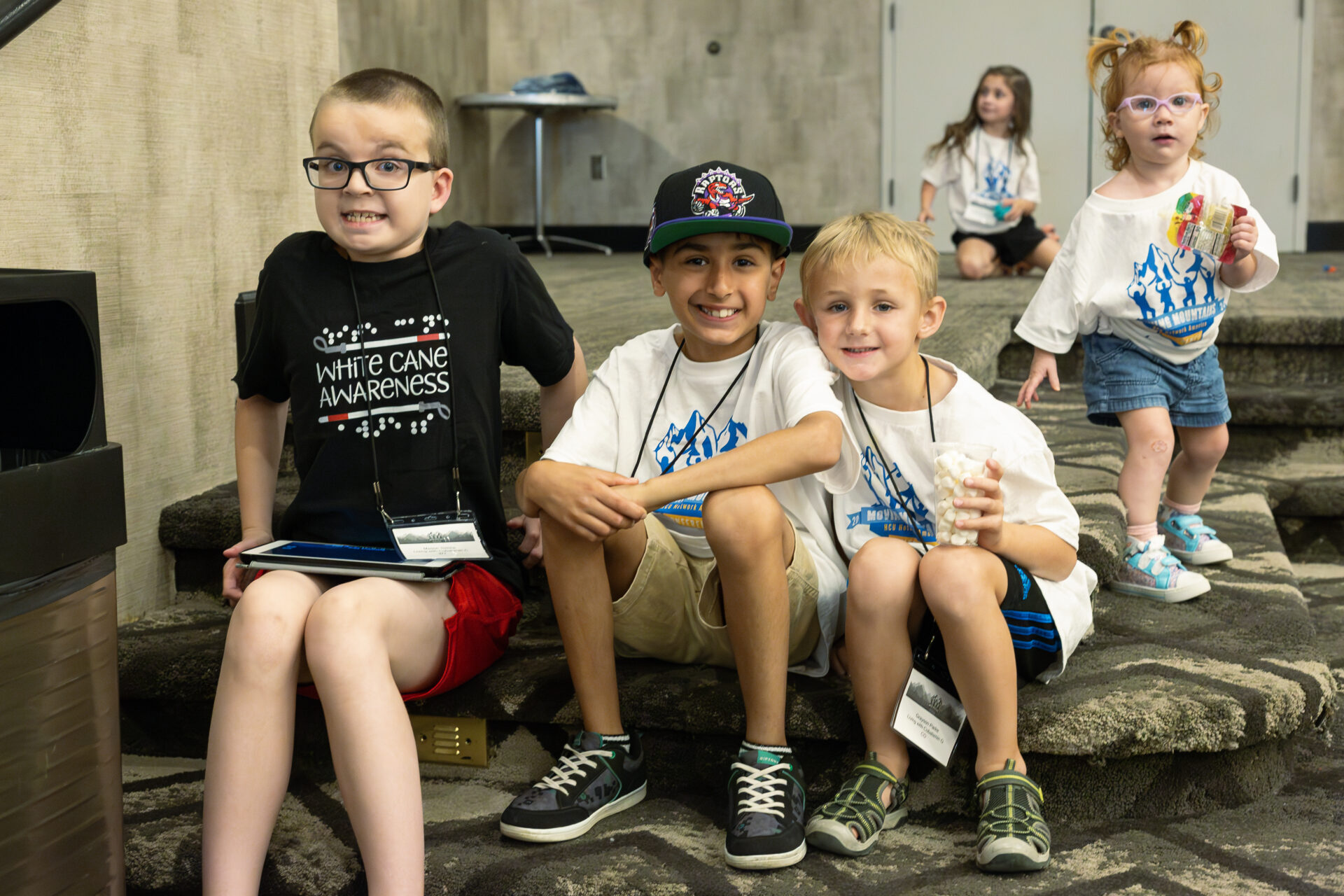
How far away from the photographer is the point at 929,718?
1526 mm

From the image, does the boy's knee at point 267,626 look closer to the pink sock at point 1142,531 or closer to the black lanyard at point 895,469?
the black lanyard at point 895,469

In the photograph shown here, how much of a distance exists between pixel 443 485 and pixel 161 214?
79cm

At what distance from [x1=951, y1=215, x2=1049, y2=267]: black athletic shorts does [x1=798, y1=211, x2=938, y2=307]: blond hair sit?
375 cm

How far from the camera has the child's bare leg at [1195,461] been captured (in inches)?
88.3

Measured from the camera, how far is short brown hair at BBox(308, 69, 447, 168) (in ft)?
5.18

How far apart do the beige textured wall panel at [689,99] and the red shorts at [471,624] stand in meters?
5.38

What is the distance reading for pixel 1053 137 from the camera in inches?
259

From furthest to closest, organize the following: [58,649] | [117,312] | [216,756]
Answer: [117,312], [216,756], [58,649]

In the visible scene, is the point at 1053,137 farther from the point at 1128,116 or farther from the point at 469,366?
the point at 469,366

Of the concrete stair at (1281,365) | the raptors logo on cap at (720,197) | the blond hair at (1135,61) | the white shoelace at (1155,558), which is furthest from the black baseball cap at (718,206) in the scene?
the concrete stair at (1281,365)

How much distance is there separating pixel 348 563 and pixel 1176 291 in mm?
1449

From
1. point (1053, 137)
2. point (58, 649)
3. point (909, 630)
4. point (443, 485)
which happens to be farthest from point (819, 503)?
point (1053, 137)

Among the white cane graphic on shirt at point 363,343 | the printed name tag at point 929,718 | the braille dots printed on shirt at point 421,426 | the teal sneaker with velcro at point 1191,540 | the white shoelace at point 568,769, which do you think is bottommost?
the white shoelace at point 568,769

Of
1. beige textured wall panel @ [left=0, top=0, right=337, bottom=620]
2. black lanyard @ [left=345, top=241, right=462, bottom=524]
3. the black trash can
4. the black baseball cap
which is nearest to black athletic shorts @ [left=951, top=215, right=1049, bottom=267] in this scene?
beige textured wall panel @ [left=0, top=0, right=337, bottom=620]
